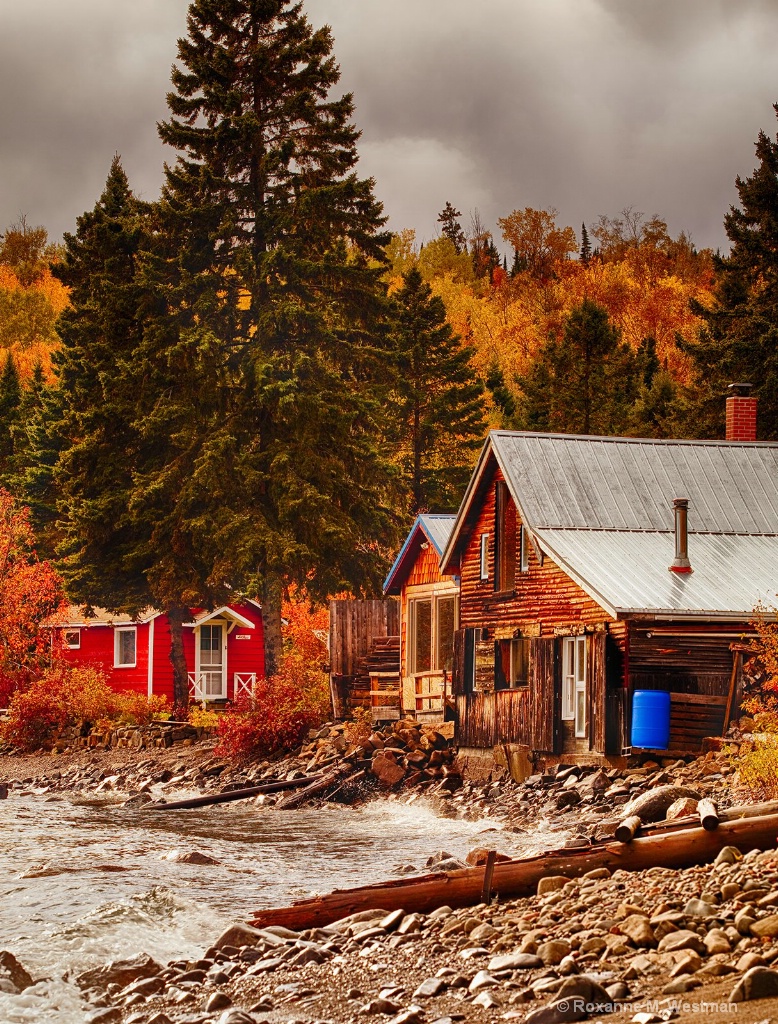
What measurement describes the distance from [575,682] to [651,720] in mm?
2438

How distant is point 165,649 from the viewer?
45.6 meters

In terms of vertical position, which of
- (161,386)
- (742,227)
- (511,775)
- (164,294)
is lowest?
(511,775)

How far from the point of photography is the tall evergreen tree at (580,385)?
150ft

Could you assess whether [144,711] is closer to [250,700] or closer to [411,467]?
[250,700]

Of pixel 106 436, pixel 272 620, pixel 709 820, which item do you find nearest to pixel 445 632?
pixel 272 620

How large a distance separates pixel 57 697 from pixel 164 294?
12.8m

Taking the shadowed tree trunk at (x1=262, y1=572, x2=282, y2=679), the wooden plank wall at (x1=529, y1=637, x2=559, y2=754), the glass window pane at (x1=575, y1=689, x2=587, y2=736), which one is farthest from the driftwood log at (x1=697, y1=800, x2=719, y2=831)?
the shadowed tree trunk at (x1=262, y1=572, x2=282, y2=679)

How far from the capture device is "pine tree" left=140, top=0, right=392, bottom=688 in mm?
36656

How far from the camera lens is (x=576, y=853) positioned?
12.4m

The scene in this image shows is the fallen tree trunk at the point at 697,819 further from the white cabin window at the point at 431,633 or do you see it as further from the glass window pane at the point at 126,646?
the glass window pane at the point at 126,646

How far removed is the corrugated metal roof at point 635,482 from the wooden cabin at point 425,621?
406cm

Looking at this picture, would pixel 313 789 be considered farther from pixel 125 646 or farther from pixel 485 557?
pixel 125 646

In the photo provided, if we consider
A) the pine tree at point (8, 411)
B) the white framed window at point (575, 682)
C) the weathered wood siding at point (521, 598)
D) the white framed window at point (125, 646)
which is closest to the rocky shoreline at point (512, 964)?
the white framed window at point (575, 682)

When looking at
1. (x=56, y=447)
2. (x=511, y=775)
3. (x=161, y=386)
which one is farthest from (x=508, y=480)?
(x=56, y=447)
